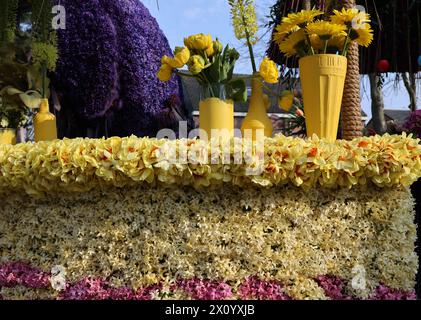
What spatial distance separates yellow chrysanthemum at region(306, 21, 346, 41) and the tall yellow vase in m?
0.11

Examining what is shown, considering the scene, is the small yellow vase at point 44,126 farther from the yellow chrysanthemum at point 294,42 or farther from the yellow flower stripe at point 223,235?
the yellow chrysanthemum at point 294,42

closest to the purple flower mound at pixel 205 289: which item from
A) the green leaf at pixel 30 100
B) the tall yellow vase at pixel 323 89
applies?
the tall yellow vase at pixel 323 89

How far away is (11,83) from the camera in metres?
3.78

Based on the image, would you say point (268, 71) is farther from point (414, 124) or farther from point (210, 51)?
point (414, 124)

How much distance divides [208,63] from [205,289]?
119cm

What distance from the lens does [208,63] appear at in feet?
9.15

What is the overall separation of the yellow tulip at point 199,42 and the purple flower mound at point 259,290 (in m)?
1.24

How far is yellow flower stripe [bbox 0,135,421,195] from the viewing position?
225cm

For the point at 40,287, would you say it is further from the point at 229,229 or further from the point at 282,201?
the point at 282,201

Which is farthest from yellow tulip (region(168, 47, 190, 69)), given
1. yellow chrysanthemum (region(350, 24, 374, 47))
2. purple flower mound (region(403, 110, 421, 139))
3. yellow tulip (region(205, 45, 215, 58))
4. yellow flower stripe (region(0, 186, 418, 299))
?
purple flower mound (region(403, 110, 421, 139))

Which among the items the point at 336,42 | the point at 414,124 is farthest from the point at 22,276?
the point at 414,124

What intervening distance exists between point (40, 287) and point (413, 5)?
14.2 ft

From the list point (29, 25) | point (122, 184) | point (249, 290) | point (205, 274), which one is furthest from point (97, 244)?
point (29, 25)

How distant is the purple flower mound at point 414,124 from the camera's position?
4.25 metres
